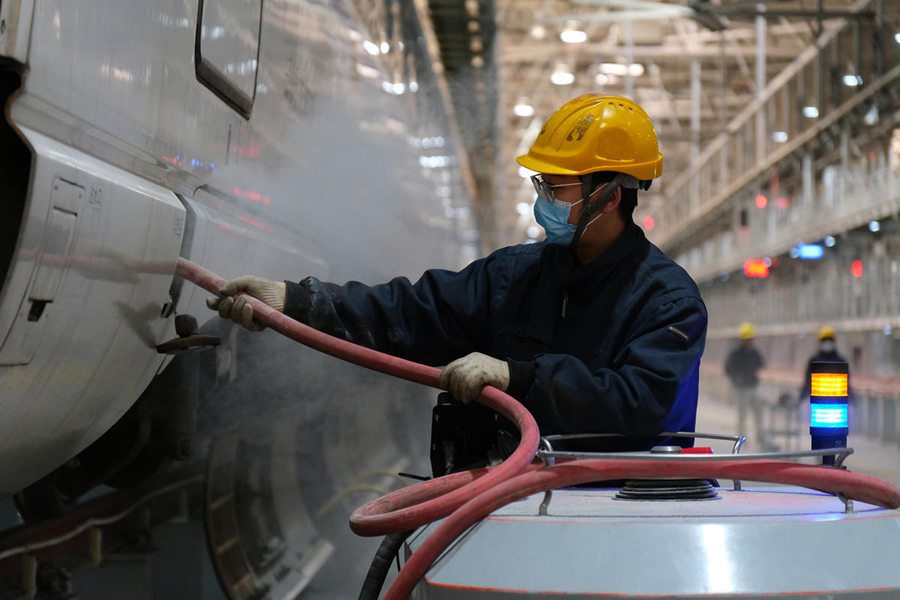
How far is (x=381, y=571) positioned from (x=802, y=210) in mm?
14298

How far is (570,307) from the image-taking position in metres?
2.88

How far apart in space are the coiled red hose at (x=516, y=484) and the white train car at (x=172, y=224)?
0.75 meters

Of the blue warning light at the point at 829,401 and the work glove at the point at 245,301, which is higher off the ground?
the work glove at the point at 245,301

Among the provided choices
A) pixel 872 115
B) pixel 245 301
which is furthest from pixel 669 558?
pixel 872 115

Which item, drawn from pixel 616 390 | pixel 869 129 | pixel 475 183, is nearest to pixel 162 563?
pixel 616 390

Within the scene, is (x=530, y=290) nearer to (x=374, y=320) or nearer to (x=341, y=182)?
(x=374, y=320)

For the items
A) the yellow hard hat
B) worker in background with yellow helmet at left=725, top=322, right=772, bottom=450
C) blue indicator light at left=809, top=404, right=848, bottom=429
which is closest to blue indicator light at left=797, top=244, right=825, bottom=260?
worker in background with yellow helmet at left=725, top=322, right=772, bottom=450

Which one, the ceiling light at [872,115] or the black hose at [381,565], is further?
A: the ceiling light at [872,115]

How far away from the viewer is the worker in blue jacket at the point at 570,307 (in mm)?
2506

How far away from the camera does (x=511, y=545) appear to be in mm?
2010

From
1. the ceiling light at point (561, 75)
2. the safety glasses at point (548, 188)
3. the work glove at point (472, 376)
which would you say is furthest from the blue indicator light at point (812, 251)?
the work glove at point (472, 376)

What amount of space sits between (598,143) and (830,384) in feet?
2.66

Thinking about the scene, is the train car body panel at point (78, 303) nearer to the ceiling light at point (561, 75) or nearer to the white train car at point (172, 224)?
the white train car at point (172, 224)

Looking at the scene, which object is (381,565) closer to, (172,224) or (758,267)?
(172,224)
